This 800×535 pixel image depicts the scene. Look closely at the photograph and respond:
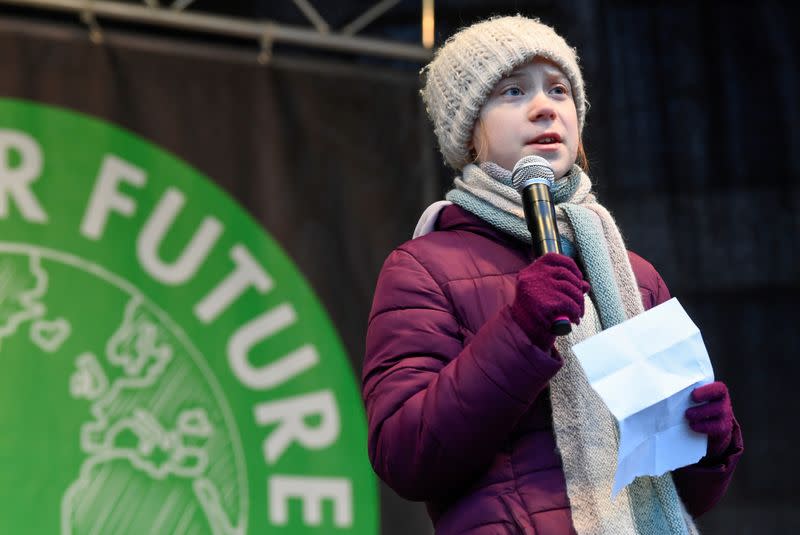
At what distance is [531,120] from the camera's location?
177 cm

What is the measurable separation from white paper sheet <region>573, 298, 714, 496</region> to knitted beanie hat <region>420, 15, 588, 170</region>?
A: 49cm

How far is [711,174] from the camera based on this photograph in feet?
11.6

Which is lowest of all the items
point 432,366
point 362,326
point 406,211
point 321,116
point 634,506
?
point 634,506

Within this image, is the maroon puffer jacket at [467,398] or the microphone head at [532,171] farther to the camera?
the microphone head at [532,171]

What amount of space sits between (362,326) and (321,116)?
61 centimetres

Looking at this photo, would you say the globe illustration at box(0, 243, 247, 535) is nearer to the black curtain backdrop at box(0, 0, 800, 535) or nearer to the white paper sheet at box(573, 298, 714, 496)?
the black curtain backdrop at box(0, 0, 800, 535)

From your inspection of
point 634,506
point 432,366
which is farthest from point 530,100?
point 634,506

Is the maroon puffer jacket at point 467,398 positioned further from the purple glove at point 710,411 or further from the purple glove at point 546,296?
the purple glove at point 710,411

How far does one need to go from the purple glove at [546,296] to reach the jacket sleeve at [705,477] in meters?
0.33

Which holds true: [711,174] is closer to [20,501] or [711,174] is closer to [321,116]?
[321,116]

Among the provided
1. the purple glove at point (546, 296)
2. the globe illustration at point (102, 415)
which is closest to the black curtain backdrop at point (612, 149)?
the globe illustration at point (102, 415)

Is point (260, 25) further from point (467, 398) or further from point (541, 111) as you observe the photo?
point (467, 398)

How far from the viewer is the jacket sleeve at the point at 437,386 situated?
1443 mm

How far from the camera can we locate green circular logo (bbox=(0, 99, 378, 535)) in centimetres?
293
